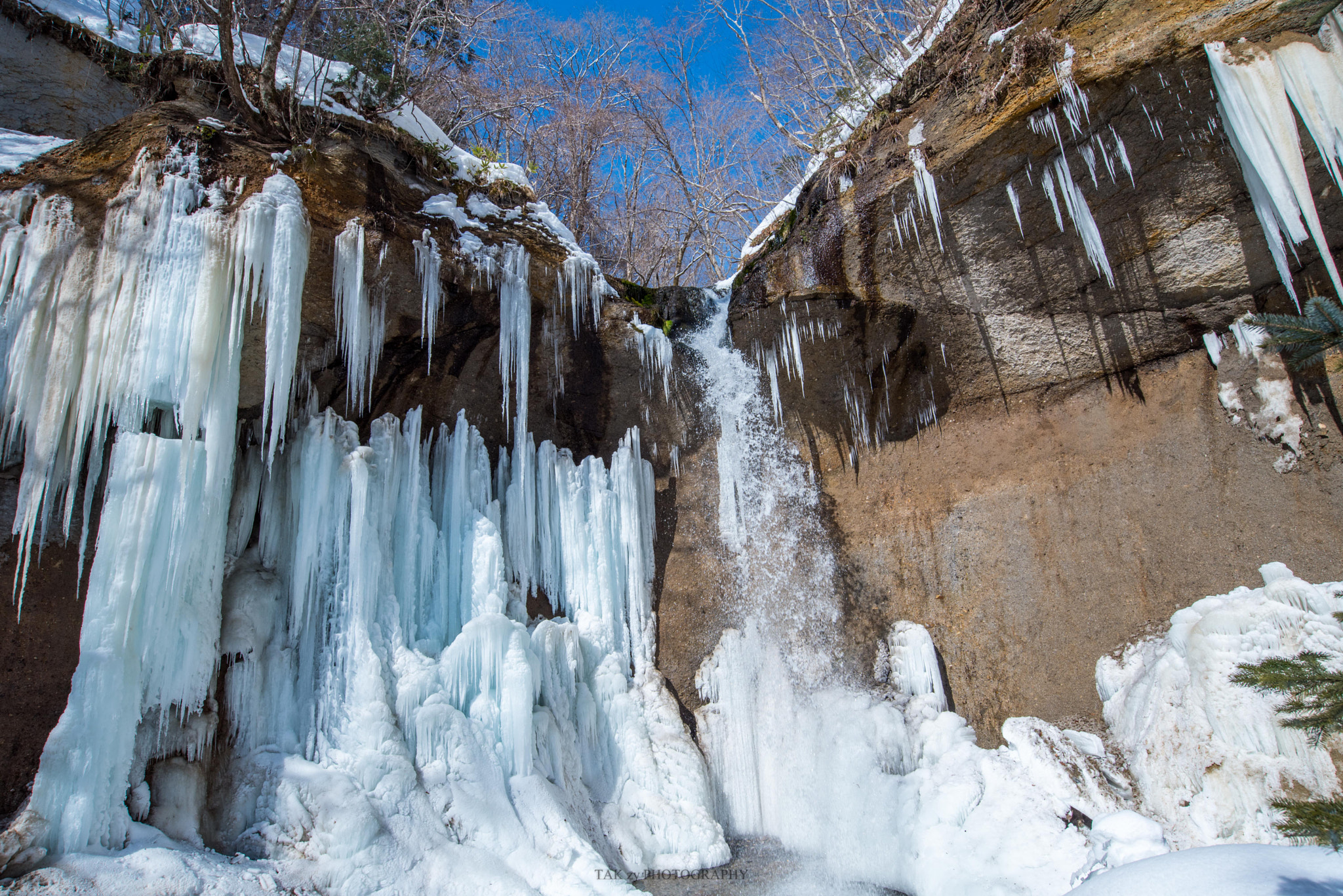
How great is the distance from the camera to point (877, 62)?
8820mm

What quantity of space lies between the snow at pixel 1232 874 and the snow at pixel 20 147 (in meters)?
8.71

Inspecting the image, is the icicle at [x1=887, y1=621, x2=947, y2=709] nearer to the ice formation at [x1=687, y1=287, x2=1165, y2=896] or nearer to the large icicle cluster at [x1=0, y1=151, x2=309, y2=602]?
the ice formation at [x1=687, y1=287, x2=1165, y2=896]

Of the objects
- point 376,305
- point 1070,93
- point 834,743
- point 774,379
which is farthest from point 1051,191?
point 376,305

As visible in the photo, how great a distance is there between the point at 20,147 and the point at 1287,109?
400 inches

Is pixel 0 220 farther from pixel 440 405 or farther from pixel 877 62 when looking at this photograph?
pixel 877 62

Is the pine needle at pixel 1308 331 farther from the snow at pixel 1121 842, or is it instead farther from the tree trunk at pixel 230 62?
the tree trunk at pixel 230 62

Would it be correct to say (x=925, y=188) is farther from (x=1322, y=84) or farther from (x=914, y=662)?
(x=914, y=662)

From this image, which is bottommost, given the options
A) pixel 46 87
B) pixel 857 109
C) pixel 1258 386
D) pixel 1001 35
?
pixel 1258 386

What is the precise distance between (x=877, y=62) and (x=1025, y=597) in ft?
19.9

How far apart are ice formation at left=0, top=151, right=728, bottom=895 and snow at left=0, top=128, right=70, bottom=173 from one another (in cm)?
44

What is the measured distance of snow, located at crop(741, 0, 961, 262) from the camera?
8.24 m

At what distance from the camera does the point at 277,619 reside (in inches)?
267

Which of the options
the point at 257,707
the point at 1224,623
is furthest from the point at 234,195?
the point at 1224,623

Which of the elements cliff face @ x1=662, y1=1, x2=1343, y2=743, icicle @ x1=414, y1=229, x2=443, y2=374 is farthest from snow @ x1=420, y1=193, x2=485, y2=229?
cliff face @ x1=662, y1=1, x2=1343, y2=743
